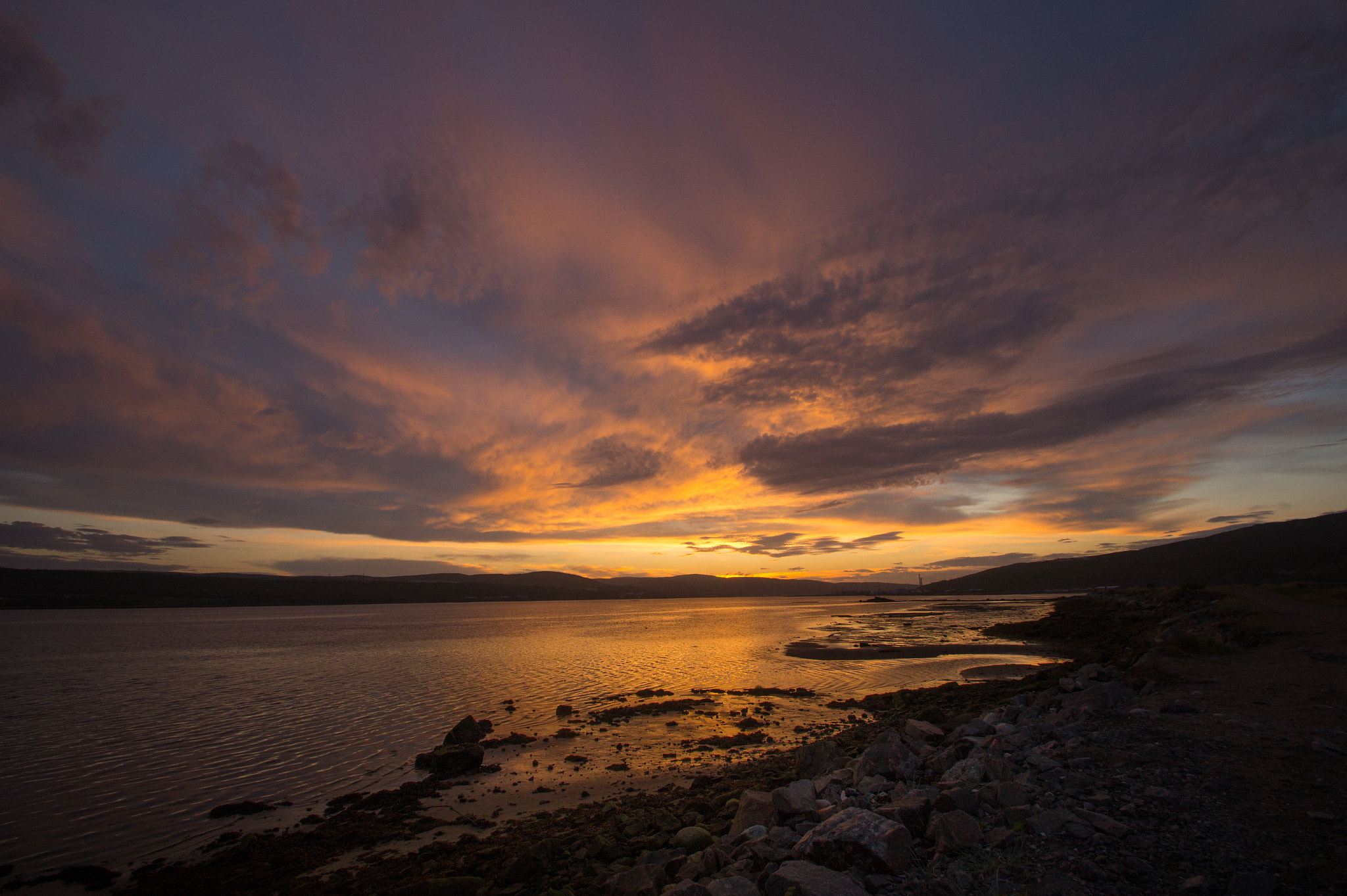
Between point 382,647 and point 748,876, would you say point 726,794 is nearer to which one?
point 748,876

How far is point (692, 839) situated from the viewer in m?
10.7

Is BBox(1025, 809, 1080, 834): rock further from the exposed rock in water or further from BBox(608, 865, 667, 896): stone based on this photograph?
the exposed rock in water

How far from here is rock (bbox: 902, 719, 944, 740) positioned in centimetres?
1534

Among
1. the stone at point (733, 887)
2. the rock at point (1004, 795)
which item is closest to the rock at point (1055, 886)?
the rock at point (1004, 795)

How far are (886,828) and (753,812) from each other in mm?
3843

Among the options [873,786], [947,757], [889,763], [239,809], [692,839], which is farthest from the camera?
[239,809]

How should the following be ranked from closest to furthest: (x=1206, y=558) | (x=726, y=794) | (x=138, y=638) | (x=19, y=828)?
(x=726, y=794), (x=19, y=828), (x=138, y=638), (x=1206, y=558)

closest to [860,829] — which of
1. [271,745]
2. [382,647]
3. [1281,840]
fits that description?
[1281,840]

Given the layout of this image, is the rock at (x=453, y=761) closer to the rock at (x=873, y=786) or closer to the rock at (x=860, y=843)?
the rock at (x=873, y=786)

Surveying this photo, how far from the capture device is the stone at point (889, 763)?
1168 centimetres

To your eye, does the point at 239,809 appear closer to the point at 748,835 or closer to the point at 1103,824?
the point at 748,835

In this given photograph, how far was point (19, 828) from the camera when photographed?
14367mm

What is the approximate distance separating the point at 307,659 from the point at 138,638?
4456 cm

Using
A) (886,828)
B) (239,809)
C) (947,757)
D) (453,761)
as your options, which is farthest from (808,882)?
(239,809)
